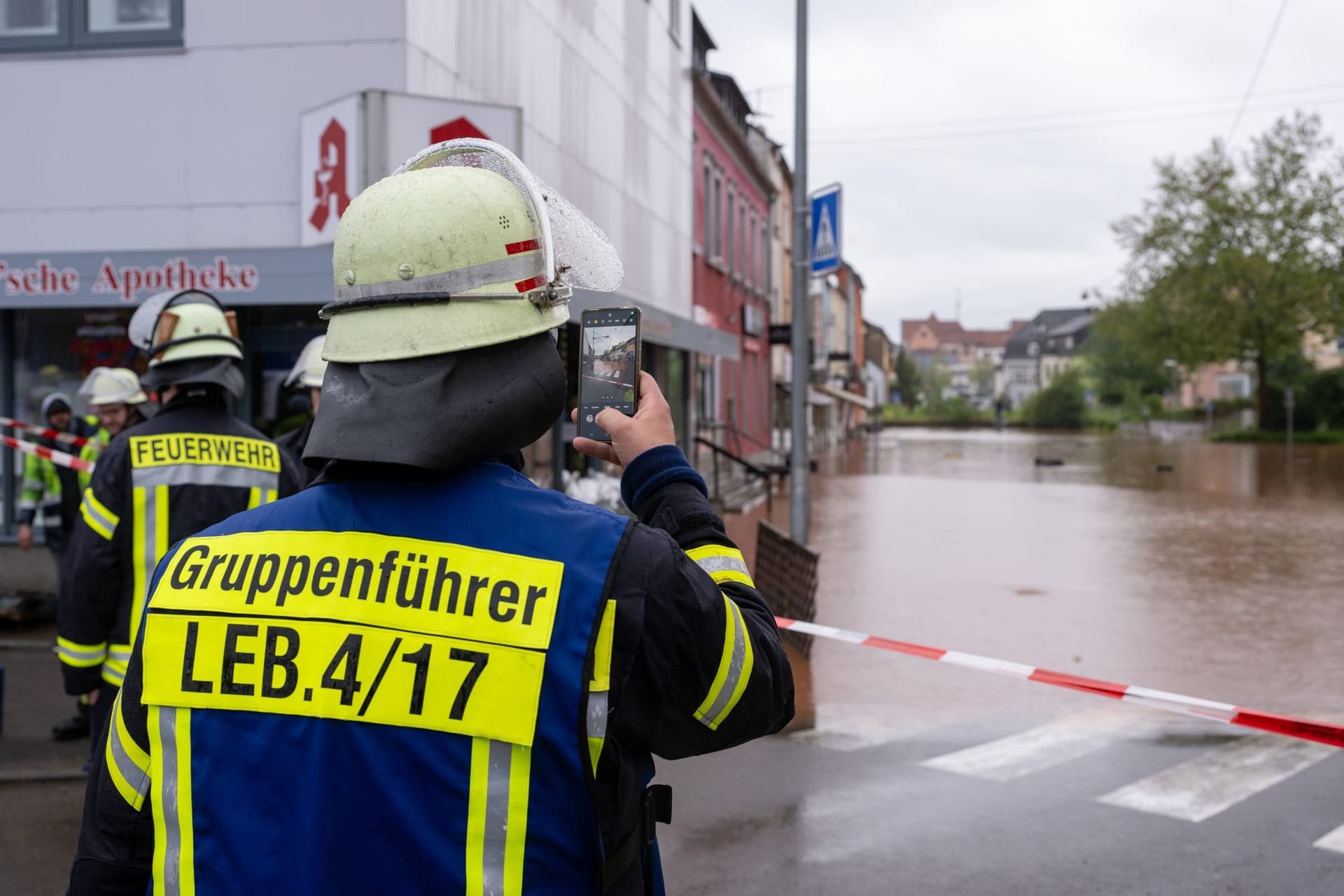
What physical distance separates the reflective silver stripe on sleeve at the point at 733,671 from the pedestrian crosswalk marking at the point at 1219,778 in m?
4.55

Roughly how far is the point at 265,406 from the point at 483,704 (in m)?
9.17

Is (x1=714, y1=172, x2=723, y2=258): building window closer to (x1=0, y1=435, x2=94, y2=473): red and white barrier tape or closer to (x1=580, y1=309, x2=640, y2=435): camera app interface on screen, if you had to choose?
(x1=0, y1=435, x2=94, y2=473): red and white barrier tape

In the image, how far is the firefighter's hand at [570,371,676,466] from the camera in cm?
187

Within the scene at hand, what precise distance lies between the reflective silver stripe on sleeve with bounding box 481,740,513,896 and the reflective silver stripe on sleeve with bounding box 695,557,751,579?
0.40 metres

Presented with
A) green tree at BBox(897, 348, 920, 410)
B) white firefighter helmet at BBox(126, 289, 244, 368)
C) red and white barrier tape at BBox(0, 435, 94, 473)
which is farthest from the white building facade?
green tree at BBox(897, 348, 920, 410)

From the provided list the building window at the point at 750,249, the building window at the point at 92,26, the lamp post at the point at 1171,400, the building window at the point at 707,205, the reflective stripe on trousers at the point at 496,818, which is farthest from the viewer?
the lamp post at the point at 1171,400

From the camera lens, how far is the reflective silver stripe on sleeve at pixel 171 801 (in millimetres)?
1560

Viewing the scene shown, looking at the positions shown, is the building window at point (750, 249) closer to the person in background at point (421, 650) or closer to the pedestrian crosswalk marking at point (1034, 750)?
the pedestrian crosswalk marking at point (1034, 750)

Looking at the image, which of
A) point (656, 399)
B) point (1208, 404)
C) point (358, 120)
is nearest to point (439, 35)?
point (358, 120)

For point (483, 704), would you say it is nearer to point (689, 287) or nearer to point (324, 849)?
point (324, 849)

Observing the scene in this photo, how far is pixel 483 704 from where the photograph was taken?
4.90 feet

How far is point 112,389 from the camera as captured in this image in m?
7.29

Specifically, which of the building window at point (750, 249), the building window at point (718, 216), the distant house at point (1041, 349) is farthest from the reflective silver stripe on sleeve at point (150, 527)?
the distant house at point (1041, 349)

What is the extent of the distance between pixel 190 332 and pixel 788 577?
4933mm
